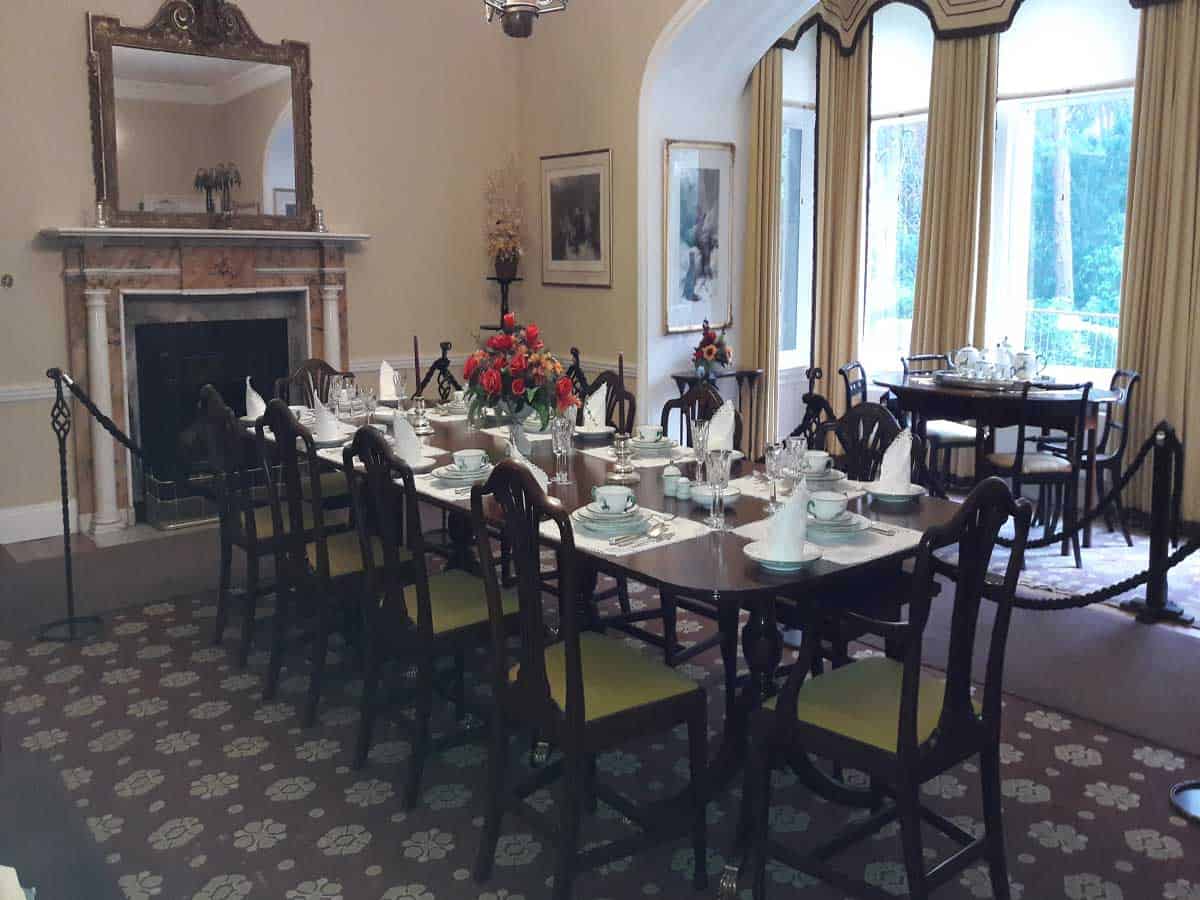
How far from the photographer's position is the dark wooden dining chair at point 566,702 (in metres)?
2.53

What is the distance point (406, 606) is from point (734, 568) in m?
1.14

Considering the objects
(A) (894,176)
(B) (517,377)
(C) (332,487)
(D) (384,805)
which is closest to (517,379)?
(B) (517,377)

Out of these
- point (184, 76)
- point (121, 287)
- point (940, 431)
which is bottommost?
point (940, 431)

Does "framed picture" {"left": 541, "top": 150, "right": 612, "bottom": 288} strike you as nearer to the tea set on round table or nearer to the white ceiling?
the white ceiling

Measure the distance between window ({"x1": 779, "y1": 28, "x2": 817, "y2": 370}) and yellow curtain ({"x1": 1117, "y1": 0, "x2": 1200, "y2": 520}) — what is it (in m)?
2.16

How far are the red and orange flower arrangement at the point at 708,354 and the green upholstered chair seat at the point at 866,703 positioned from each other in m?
3.93

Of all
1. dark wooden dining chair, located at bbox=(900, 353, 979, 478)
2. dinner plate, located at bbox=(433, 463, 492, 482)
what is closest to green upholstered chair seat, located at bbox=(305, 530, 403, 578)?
dinner plate, located at bbox=(433, 463, 492, 482)

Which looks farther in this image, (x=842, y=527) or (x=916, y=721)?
(x=842, y=527)

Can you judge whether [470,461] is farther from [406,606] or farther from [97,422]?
[97,422]

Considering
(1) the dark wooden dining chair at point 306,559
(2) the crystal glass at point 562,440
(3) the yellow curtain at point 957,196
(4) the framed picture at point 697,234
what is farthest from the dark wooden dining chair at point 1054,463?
(1) the dark wooden dining chair at point 306,559

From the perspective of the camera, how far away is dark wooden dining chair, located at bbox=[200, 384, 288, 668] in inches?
157

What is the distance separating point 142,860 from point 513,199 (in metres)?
5.43

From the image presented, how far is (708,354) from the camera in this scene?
656 cm

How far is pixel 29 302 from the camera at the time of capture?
5742 millimetres
